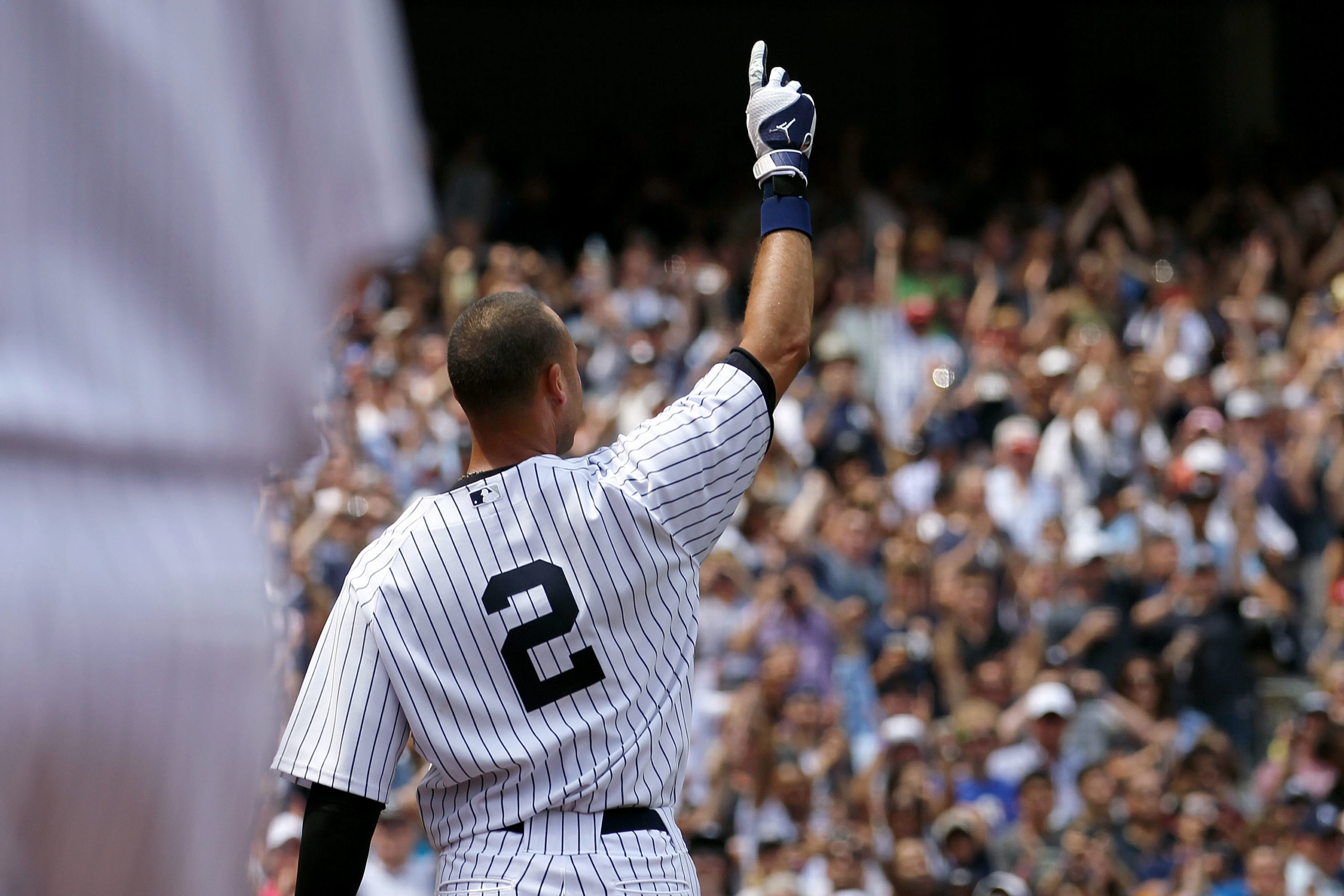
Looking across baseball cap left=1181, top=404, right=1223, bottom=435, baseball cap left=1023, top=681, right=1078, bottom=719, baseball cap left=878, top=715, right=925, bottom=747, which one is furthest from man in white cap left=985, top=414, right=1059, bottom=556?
baseball cap left=878, top=715, right=925, bottom=747

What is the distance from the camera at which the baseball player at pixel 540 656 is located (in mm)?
2352

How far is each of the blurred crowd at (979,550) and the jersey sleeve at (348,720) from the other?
325cm

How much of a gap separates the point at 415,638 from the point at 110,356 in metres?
1.70

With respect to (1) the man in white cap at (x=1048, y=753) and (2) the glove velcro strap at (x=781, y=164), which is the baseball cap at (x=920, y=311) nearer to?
(1) the man in white cap at (x=1048, y=753)

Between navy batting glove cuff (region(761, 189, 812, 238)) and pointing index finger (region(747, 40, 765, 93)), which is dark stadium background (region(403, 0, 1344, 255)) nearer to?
pointing index finger (region(747, 40, 765, 93))

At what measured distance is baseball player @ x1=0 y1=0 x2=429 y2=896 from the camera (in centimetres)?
69

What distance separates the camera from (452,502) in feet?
8.09

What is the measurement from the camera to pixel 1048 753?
8.07 m

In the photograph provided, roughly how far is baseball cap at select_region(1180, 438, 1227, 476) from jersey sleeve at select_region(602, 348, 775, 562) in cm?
797

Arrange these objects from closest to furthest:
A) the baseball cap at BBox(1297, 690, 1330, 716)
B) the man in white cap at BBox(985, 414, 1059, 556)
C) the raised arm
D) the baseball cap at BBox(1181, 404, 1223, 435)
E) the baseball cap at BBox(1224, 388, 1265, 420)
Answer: the raised arm < the baseball cap at BBox(1297, 690, 1330, 716) < the man in white cap at BBox(985, 414, 1059, 556) < the baseball cap at BBox(1181, 404, 1223, 435) < the baseball cap at BBox(1224, 388, 1265, 420)

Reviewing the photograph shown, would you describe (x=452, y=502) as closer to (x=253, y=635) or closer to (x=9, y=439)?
(x=253, y=635)

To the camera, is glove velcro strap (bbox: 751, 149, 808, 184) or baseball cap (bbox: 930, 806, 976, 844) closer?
glove velcro strap (bbox: 751, 149, 808, 184)

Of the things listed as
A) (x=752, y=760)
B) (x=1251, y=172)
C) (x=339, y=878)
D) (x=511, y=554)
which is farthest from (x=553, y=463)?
(x=1251, y=172)

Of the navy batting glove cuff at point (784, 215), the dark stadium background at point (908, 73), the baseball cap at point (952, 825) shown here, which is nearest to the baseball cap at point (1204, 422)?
the baseball cap at point (952, 825)
